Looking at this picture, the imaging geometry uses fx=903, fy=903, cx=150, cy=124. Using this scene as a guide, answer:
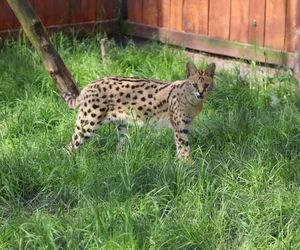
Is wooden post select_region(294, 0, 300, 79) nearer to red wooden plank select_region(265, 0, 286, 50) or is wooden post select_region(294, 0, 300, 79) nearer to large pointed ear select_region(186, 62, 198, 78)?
red wooden plank select_region(265, 0, 286, 50)

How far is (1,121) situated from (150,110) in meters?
1.40

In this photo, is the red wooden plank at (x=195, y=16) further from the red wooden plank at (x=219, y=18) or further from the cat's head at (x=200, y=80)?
the cat's head at (x=200, y=80)

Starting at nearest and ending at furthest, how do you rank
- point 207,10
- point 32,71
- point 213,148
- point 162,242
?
point 162,242, point 213,148, point 32,71, point 207,10

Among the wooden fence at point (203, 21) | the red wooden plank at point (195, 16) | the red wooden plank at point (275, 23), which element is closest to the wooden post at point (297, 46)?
the wooden fence at point (203, 21)

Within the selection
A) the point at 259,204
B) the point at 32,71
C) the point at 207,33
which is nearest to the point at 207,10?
the point at 207,33

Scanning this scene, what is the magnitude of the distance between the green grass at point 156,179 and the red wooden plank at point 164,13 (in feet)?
6.67

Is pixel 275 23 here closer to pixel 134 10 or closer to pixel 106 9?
pixel 134 10

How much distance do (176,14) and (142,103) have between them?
3259 mm

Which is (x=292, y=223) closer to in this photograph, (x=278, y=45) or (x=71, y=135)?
(x=71, y=135)

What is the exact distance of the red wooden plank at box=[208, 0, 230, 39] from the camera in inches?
380

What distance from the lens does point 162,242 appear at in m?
5.30

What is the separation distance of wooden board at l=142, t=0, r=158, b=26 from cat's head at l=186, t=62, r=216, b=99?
139 inches

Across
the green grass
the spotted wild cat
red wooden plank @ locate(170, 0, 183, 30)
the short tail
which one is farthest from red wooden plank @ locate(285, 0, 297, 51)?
the short tail

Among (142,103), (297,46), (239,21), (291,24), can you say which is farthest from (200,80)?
(239,21)
